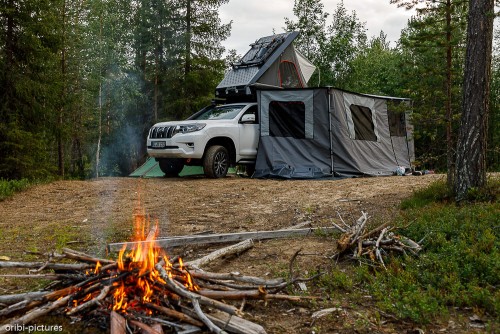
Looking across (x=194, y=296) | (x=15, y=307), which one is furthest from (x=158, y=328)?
(x=15, y=307)

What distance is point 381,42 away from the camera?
58250 millimetres

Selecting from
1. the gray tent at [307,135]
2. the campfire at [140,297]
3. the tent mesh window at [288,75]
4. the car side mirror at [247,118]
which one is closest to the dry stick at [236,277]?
the campfire at [140,297]

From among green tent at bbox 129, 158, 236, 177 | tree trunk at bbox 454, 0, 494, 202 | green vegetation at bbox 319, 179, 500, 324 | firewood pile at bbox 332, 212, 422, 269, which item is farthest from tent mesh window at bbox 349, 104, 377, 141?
firewood pile at bbox 332, 212, 422, 269

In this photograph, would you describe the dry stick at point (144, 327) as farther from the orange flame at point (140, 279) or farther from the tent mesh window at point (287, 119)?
the tent mesh window at point (287, 119)

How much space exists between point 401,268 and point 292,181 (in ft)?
22.4


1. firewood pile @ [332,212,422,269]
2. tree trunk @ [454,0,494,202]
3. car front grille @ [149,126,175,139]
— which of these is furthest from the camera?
car front grille @ [149,126,175,139]

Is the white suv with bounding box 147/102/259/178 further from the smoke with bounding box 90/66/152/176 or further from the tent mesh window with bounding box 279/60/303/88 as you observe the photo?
the smoke with bounding box 90/66/152/176

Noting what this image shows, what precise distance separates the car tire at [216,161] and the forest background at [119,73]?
4.57 metres

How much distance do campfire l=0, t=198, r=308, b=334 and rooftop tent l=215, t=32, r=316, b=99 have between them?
9.93 meters

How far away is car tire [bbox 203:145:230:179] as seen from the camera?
11.5 m

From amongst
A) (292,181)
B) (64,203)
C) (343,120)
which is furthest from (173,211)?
(343,120)

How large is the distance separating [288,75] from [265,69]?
4.58 feet

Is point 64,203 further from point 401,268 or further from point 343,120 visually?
point 343,120

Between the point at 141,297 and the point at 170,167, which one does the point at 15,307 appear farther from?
the point at 170,167
